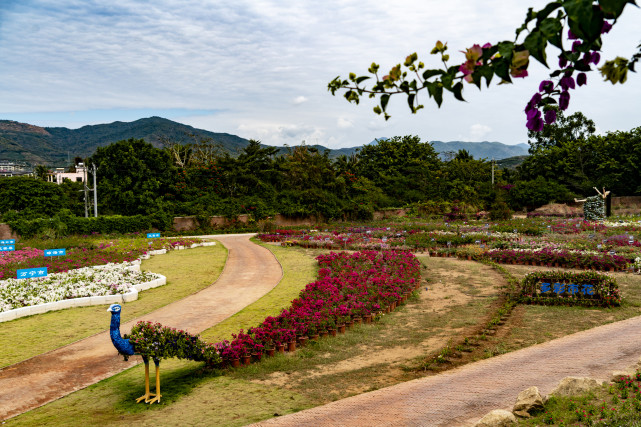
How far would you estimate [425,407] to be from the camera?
244 inches

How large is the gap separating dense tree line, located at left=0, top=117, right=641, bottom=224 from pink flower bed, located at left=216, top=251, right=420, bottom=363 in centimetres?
2301

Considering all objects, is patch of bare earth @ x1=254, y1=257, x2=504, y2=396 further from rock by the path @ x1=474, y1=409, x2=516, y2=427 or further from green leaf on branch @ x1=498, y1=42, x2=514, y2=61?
green leaf on branch @ x1=498, y1=42, x2=514, y2=61

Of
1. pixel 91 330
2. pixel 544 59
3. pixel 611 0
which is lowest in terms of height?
pixel 91 330

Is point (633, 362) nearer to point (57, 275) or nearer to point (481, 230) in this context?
point (57, 275)

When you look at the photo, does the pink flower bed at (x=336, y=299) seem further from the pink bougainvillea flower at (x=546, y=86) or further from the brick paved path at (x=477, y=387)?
the pink bougainvillea flower at (x=546, y=86)

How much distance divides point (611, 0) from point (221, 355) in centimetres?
794

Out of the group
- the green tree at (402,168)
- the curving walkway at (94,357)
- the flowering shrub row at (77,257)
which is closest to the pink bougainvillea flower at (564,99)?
the curving walkway at (94,357)

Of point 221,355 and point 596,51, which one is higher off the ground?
point 596,51

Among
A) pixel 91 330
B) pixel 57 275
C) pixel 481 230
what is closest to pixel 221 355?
pixel 91 330

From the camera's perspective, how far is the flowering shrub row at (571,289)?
37.8ft

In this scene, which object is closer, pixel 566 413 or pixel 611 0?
pixel 611 0

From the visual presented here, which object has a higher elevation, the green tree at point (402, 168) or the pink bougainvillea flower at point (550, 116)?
the green tree at point (402, 168)

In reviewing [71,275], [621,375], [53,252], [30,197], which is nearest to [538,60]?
[621,375]

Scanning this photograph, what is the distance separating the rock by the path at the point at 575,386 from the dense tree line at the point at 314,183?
33.4 metres
